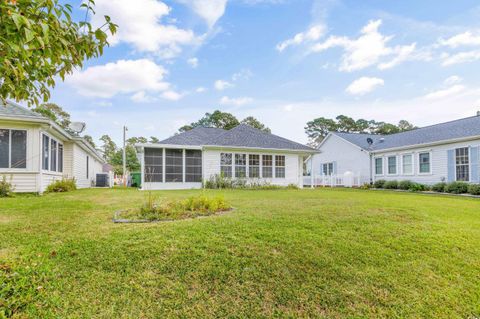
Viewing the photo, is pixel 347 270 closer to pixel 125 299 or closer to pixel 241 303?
pixel 241 303

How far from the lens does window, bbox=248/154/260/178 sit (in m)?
15.8

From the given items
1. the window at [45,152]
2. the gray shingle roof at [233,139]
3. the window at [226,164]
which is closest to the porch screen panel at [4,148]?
the window at [45,152]

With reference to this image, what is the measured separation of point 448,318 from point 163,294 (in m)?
2.63

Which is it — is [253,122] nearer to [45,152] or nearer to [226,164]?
[226,164]

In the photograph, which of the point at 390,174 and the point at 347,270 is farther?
the point at 390,174

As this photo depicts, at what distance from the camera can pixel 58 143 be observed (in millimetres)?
12531

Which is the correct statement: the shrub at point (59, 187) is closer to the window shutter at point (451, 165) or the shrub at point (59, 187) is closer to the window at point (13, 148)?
the window at point (13, 148)

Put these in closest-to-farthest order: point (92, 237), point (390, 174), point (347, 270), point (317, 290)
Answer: point (317, 290) → point (347, 270) → point (92, 237) → point (390, 174)

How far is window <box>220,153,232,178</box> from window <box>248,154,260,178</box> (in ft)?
3.97

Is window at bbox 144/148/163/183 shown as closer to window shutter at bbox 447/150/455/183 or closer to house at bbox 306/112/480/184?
house at bbox 306/112/480/184

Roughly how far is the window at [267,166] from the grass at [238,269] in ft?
38.5

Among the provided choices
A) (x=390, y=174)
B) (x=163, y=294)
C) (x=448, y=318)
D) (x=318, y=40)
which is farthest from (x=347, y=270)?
(x=390, y=174)

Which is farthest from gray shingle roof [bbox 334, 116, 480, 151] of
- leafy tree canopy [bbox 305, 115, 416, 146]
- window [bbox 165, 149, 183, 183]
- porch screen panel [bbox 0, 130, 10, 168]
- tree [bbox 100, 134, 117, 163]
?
tree [bbox 100, 134, 117, 163]

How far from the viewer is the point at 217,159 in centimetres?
1527
